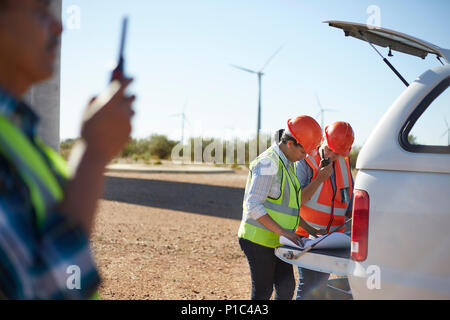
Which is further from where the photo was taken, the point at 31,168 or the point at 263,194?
the point at 263,194

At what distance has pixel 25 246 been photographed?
0.96m

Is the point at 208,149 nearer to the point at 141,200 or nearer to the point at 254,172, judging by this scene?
the point at 141,200

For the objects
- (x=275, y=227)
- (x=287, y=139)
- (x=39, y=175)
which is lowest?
(x=275, y=227)

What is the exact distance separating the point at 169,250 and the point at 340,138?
Result: 408 centimetres

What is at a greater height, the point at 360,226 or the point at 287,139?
the point at 287,139

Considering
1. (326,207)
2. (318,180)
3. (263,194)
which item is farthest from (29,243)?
(326,207)

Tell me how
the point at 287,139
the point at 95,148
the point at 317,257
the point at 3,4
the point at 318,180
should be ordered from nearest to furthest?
the point at 3,4 < the point at 95,148 < the point at 317,257 < the point at 287,139 < the point at 318,180

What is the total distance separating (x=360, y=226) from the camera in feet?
8.16

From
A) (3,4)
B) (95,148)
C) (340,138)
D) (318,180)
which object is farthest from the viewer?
(340,138)

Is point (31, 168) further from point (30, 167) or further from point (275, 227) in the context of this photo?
point (275, 227)

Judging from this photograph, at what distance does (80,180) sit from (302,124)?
91.2 inches

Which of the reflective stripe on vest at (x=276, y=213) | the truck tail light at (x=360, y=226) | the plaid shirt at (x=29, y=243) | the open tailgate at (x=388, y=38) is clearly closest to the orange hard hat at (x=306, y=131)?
the reflective stripe on vest at (x=276, y=213)

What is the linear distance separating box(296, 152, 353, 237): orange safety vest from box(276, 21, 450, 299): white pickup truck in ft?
3.64

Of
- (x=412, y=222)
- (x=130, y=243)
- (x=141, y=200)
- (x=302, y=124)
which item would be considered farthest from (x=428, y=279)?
(x=141, y=200)
